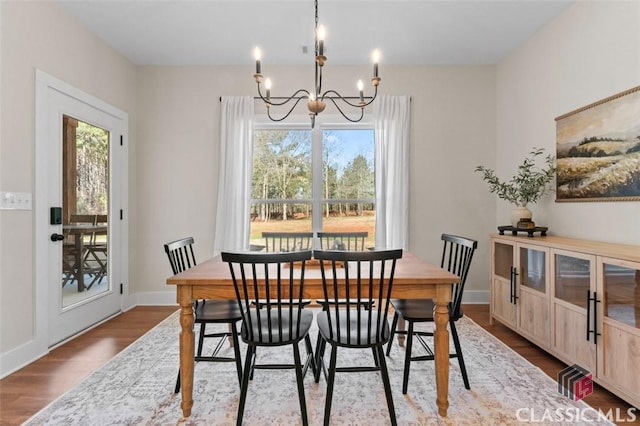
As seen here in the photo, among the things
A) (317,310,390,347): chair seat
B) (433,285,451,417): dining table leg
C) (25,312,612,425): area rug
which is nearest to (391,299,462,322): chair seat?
(433,285,451,417): dining table leg

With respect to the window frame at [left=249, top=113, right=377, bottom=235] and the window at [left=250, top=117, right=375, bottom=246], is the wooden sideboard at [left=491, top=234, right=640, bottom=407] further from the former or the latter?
the window frame at [left=249, top=113, right=377, bottom=235]

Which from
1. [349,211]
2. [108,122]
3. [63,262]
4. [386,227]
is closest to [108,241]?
[63,262]

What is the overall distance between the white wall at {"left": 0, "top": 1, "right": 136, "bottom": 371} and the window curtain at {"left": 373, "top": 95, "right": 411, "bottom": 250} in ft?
10.2

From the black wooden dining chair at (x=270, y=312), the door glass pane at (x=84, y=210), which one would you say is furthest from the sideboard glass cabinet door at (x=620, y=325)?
the door glass pane at (x=84, y=210)

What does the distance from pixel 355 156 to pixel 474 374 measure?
2.58 meters

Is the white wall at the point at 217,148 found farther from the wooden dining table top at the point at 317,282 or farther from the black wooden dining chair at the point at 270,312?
the black wooden dining chair at the point at 270,312

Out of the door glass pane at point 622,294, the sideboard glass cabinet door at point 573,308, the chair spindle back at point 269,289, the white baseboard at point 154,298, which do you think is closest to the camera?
the chair spindle back at point 269,289

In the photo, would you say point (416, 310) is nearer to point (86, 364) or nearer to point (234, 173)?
point (86, 364)

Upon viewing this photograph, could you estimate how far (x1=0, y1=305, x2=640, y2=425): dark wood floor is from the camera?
1863 millimetres

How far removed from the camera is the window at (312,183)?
3.90m

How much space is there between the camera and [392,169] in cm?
372

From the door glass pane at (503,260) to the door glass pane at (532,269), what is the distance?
0.49 ft

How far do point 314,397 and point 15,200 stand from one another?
8.27 ft

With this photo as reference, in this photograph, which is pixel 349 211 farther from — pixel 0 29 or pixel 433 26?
pixel 0 29
